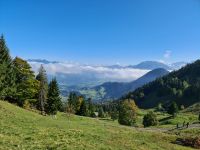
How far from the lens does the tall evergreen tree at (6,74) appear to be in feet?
252

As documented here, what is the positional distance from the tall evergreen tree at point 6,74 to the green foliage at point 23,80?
3.17m

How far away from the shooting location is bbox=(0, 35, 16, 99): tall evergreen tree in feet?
252

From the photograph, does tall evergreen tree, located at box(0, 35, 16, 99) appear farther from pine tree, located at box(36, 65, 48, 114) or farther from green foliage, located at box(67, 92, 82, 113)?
green foliage, located at box(67, 92, 82, 113)

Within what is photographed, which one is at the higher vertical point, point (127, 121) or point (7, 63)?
point (7, 63)

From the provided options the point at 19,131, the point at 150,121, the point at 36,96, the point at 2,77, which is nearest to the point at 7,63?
the point at 2,77

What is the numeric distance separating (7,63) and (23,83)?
8941 mm

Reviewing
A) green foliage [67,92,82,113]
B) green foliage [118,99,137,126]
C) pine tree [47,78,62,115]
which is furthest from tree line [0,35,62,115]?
green foliage [67,92,82,113]

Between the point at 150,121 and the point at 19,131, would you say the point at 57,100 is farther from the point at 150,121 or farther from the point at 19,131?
the point at 19,131

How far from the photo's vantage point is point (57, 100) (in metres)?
100

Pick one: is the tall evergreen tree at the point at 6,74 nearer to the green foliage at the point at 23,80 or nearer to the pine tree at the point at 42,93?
the green foliage at the point at 23,80

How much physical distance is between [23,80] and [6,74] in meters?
11.2

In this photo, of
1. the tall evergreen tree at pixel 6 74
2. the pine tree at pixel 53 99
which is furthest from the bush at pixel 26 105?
the pine tree at pixel 53 99

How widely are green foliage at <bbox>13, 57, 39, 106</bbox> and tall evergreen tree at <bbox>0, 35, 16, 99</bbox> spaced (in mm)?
3171

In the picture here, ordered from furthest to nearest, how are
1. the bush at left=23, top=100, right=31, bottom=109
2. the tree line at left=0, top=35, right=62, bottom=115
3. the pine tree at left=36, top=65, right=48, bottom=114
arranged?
the pine tree at left=36, top=65, right=48, bottom=114 → the bush at left=23, top=100, right=31, bottom=109 → the tree line at left=0, top=35, right=62, bottom=115
